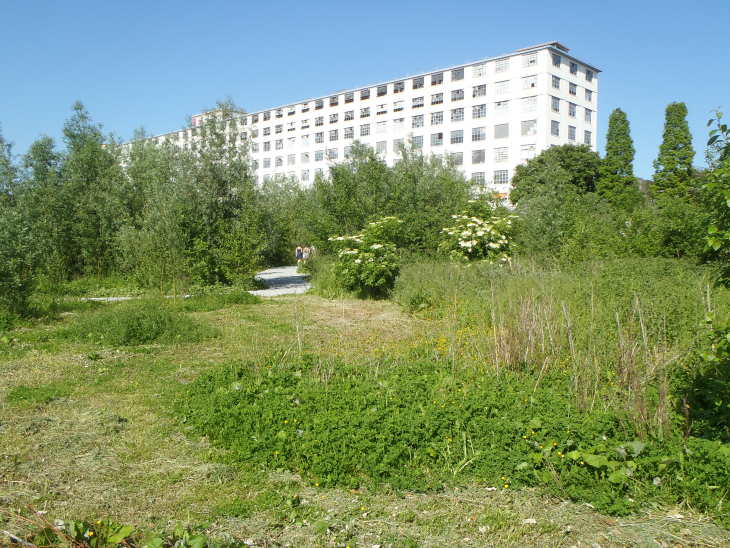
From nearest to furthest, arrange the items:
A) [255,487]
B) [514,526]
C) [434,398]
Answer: [514,526]
[255,487]
[434,398]

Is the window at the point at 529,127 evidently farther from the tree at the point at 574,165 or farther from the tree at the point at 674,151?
the tree at the point at 674,151

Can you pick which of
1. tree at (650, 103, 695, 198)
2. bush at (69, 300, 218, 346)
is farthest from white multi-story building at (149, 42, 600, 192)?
bush at (69, 300, 218, 346)

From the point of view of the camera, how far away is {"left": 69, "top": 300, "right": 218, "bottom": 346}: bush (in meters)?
8.95

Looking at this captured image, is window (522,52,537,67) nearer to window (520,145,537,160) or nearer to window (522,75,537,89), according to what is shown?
window (522,75,537,89)

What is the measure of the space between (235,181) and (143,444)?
617 inches

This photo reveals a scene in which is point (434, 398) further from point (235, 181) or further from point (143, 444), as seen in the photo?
point (235, 181)

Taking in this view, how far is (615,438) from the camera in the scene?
420 cm

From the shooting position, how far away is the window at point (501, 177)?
53075 mm

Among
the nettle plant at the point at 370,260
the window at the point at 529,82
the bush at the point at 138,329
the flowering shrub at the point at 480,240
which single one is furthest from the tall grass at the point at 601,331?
the window at the point at 529,82

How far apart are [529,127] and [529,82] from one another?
4.25 meters

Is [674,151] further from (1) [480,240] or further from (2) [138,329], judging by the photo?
(2) [138,329]

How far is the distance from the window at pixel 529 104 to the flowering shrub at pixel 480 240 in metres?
39.1

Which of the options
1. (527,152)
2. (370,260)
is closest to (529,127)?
(527,152)

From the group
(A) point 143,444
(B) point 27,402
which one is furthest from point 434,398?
(B) point 27,402
